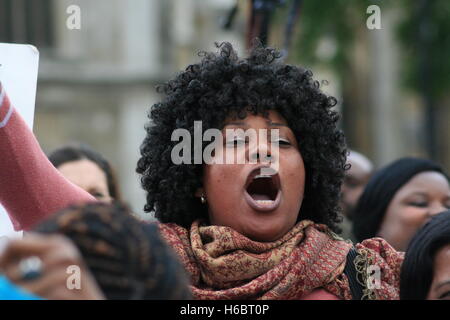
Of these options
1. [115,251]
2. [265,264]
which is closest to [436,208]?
[265,264]

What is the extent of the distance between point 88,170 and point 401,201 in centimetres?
150

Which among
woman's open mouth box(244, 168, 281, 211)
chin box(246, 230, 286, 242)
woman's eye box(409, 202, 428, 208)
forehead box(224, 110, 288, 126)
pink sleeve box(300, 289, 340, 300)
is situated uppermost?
forehead box(224, 110, 288, 126)

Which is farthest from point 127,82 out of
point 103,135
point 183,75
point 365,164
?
point 183,75

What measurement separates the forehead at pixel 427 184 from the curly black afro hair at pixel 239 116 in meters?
1.30

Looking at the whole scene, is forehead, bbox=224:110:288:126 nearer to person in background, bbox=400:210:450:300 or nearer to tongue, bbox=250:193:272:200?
tongue, bbox=250:193:272:200

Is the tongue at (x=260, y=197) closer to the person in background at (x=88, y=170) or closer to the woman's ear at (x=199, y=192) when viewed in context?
the woman's ear at (x=199, y=192)

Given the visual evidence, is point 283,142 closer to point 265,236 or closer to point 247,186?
point 247,186

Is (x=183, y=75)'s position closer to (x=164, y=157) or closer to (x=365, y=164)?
(x=164, y=157)

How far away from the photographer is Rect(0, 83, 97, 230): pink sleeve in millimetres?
2742

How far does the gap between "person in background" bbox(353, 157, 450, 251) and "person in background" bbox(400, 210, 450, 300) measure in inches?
55.3

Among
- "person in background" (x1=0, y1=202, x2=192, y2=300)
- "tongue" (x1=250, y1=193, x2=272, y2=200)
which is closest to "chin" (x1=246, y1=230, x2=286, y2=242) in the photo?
"tongue" (x1=250, y1=193, x2=272, y2=200)

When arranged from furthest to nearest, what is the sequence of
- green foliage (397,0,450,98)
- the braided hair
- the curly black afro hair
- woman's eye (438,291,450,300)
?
green foliage (397,0,450,98) < the curly black afro hair < woman's eye (438,291,450,300) < the braided hair

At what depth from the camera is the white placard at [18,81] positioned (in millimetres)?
3049

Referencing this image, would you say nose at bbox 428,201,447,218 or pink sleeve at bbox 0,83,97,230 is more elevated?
pink sleeve at bbox 0,83,97,230
